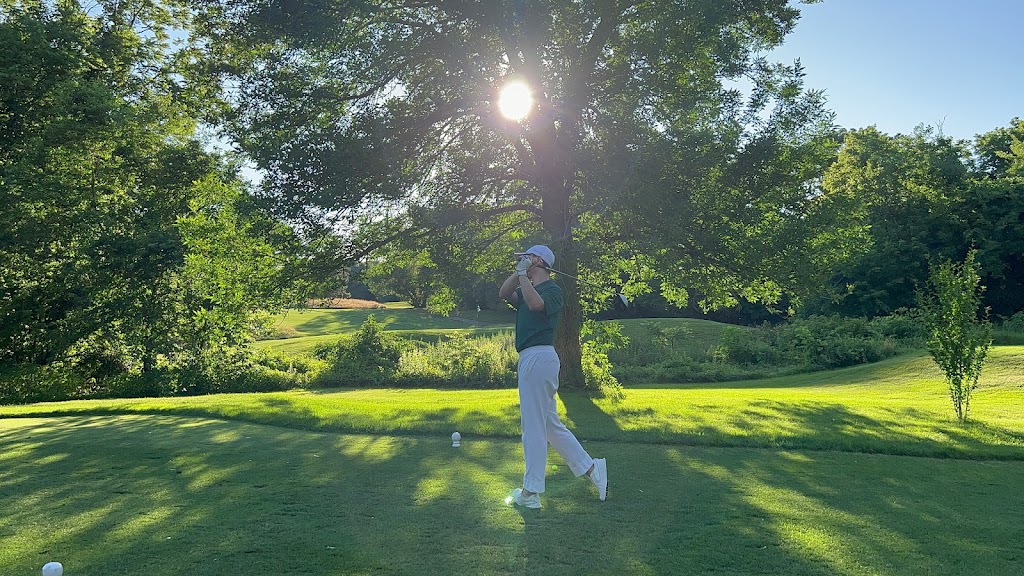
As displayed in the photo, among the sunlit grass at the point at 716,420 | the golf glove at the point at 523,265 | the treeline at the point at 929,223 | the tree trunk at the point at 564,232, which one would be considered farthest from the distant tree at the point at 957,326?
the treeline at the point at 929,223

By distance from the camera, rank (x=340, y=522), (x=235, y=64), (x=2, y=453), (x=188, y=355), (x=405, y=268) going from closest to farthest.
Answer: (x=340, y=522) < (x=2, y=453) < (x=235, y=64) < (x=405, y=268) < (x=188, y=355)

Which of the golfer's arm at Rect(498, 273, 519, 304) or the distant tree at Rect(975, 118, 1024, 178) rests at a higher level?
the distant tree at Rect(975, 118, 1024, 178)

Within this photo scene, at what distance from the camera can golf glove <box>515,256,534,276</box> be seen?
6.38m

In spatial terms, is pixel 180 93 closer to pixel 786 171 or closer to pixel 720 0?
pixel 720 0

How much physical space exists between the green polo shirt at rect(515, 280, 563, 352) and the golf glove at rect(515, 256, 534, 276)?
14 centimetres

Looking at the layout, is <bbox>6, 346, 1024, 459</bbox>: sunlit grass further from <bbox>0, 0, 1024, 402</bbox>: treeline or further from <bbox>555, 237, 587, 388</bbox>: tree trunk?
<bbox>0, 0, 1024, 402</bbox>: treeline

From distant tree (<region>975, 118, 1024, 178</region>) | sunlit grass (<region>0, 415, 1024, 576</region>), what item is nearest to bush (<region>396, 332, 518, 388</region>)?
sunlit grass (<region>0, 415, 1024, 576</region>)

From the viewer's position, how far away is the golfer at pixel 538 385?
624 cm

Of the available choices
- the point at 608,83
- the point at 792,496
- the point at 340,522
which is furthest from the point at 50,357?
the point at 792,496

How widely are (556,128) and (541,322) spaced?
9690mm

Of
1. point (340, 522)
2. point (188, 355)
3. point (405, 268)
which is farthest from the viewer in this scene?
point (188, 355)

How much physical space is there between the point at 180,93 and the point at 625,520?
50.8 feet

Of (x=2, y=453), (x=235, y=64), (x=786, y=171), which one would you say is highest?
(x=235, y=64)

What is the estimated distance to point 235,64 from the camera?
15.6m
